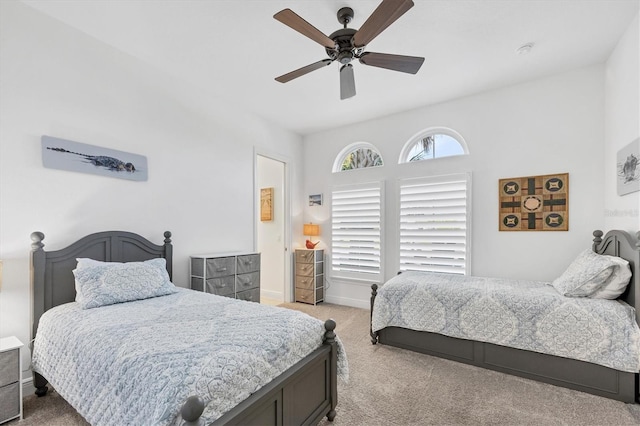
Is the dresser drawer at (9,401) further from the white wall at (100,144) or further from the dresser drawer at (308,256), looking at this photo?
the dresser drawer at (308,256)

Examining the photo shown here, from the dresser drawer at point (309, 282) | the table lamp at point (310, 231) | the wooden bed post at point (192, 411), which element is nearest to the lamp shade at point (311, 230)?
the table lamp at point (310, 231)

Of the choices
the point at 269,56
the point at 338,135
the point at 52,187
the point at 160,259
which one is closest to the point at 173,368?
the point at 160,259

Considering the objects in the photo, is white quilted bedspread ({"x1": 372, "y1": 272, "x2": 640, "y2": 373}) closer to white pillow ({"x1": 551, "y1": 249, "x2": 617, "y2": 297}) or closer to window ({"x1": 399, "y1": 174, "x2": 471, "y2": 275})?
white pillow ({"x1": 551, "y1": 249, "x2": 617, "y2": 297})

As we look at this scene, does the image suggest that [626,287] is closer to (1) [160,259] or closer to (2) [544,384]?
(2) [544,384]

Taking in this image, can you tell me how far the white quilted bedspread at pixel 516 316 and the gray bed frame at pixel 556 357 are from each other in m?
0.08

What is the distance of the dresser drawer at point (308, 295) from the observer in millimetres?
4941

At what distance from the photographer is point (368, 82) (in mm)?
3537

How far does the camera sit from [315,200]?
17.3ft

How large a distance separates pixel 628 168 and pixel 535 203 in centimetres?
97

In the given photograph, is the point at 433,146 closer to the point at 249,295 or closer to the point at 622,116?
the point at 622,116

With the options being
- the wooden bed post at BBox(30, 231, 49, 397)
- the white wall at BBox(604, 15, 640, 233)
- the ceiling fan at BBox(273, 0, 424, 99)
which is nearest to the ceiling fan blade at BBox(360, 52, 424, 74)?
the ceiling fan at BBox(273, 0, 424, 99)

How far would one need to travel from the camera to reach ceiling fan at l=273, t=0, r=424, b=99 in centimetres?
184

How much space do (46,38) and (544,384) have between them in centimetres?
501

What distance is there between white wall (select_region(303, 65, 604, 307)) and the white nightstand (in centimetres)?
391
